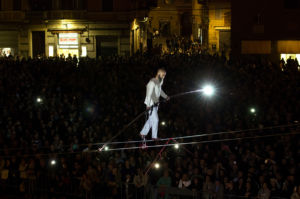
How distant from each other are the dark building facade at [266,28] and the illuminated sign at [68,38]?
398 inches

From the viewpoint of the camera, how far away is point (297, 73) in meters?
18.1

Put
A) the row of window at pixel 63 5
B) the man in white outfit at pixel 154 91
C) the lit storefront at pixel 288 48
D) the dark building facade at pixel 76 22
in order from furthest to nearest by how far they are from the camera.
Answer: the row of window at pixel 63 5 → the dark building facade at pixel 76 22 → the lit storefront at pixel 288 48 → the man in white outfit at pixel 154 91

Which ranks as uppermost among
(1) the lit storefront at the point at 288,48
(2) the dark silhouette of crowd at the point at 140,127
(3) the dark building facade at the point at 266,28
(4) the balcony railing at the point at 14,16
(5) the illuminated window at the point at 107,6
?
(5) the illuminated window at the point at 107,6

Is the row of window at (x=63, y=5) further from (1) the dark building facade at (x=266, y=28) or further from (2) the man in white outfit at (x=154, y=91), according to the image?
(2) the man in white outfit at (x=154, y=91)

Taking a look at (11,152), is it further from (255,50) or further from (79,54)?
(255,50)

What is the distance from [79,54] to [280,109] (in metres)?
17.3

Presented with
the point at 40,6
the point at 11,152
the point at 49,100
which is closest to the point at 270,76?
the point at 49,100

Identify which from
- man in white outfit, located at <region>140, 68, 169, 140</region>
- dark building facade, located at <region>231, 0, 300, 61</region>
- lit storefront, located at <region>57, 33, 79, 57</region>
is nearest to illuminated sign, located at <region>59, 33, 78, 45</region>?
lit storefront, located at <region>57, 33, 79, 57</region>

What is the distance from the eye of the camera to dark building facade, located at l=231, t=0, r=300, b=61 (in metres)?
27.4

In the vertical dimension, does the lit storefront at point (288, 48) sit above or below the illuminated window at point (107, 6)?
below

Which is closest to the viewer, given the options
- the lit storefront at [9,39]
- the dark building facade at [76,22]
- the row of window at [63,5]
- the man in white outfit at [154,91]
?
the man in white outfit at [154,91]

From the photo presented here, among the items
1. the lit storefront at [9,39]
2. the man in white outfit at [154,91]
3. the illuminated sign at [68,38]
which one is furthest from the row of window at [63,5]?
the man in white outfit at [154,91]

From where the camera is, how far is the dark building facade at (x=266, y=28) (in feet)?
89.8

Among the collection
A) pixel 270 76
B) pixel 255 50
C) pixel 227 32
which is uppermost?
pixel 227 32
